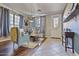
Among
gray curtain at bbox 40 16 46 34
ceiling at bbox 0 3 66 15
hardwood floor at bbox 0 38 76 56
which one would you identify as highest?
ceiling at bbox 0 3 66 15

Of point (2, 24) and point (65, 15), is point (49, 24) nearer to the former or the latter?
point (65, 15)

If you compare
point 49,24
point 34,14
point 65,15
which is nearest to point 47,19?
point 49,24

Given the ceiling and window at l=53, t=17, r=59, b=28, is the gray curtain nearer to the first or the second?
the ceiling

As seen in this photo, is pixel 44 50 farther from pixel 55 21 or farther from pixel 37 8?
pixel 37 8

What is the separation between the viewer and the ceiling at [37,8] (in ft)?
9.35

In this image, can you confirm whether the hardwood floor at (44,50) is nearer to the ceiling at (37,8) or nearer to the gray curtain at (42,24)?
the gray curtain at (42,24)

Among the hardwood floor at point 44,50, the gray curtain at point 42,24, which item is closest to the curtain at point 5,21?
the hardwood floor at point 44,50

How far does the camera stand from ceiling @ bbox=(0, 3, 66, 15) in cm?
285

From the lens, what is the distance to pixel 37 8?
2996 millimetres

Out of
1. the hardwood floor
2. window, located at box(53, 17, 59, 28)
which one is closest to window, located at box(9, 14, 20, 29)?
the hardwood floor

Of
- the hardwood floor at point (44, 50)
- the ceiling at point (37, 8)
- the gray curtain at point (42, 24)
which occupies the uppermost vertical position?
the ceiling at point (37, 8)

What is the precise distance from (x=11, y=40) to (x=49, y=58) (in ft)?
3.05

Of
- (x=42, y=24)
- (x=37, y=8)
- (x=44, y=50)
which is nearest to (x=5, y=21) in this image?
(x=37, y=8)

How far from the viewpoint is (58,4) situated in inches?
113
